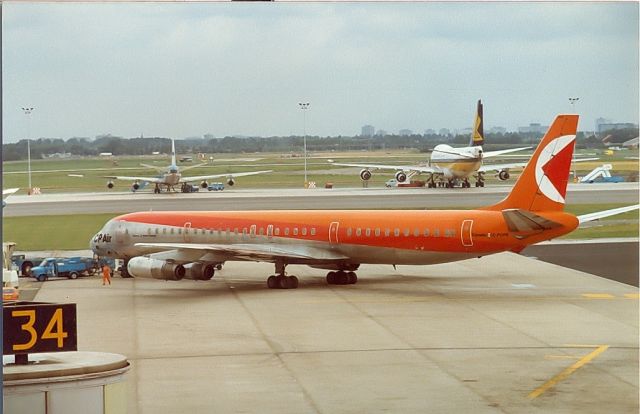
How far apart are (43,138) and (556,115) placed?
13785 millimetres

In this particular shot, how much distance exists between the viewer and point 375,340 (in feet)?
88.0

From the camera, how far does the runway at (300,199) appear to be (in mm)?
38500

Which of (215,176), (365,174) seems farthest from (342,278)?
(365,174)

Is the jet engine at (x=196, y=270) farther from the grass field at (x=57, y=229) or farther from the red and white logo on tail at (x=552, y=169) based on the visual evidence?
the red and white logo on tail at (x=552, y=169)

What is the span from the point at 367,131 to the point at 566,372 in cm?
1121

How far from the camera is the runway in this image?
3850 cm

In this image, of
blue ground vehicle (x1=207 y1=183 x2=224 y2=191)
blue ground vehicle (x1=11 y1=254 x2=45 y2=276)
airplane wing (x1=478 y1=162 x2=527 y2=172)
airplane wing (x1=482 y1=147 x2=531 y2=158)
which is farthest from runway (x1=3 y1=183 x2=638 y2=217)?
blue ground vehicle (x1=11 y1=254 x2=45 y2=276)

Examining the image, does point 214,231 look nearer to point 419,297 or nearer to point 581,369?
point 419,297

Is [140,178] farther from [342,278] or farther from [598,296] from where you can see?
[598,296]

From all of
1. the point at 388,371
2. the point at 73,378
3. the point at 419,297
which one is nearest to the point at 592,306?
the point at 419,297

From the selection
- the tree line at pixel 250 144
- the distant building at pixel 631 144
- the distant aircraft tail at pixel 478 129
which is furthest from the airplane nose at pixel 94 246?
the distant building at pixel 631 144

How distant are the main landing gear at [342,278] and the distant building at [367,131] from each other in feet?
15.9

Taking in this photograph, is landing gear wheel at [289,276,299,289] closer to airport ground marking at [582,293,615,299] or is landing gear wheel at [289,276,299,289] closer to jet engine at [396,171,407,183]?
jet engine at [396,171,407,183]

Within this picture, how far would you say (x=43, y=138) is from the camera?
97.5 ft
